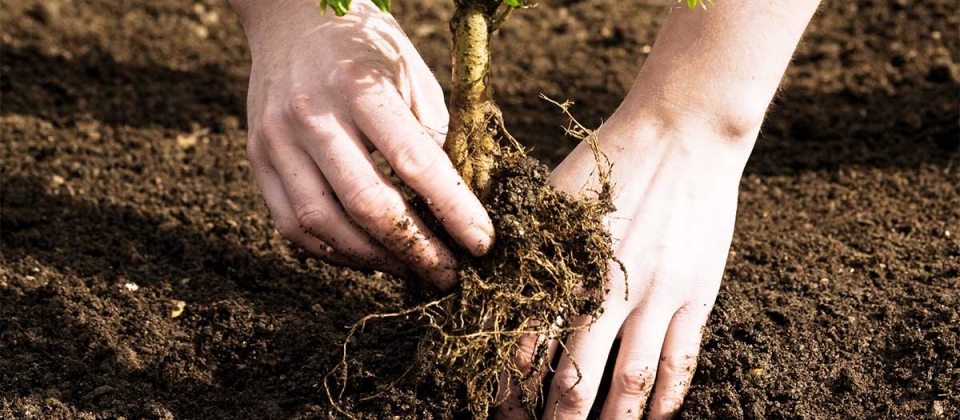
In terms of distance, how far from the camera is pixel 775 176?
3094mm

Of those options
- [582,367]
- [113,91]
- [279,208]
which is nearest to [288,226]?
[279,208]

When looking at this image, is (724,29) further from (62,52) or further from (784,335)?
(62,52)

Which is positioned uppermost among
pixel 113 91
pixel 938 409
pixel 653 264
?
pixel 653 264

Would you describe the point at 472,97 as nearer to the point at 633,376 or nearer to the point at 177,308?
the point at 633,376

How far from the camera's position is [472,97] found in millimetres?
1861

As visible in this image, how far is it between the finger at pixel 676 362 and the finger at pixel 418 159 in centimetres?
48

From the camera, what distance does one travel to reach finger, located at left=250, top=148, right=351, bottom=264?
6.30 feet

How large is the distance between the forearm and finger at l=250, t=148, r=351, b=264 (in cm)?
73

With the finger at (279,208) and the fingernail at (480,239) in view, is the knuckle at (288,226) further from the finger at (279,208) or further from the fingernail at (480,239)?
the fingernail at (480,239)

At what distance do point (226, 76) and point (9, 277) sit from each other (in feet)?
4.97

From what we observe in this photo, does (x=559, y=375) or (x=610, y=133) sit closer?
(x=559, y=375)

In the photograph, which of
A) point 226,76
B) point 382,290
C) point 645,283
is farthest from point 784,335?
point 226,76

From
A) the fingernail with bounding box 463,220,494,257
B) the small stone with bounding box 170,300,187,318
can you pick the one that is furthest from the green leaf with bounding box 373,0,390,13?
the small stone with bounding box 170,300,187,318

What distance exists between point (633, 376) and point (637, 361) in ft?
0.10
